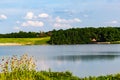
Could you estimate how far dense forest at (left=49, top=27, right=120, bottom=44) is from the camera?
469 feet

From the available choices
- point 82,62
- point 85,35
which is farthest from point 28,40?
point 82,62

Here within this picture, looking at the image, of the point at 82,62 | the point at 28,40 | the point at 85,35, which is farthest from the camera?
the point at 28,40

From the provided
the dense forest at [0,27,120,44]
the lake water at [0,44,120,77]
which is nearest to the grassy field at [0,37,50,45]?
the dense forest at [0,27,120,44]

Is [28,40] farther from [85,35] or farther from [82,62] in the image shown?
[82,62]

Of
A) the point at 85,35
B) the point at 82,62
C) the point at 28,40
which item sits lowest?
the point at 82,62

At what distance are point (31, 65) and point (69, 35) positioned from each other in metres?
130

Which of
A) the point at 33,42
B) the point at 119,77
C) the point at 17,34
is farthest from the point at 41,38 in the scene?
the point at 119,77

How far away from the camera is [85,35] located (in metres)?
144

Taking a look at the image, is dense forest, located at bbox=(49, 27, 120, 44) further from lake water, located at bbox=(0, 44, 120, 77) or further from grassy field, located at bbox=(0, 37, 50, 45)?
lake water, located at bbox=(0, 44, 120, 77)

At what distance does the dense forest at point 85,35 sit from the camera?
143 m

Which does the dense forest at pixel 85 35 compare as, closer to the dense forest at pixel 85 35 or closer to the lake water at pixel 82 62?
the dense forest at pixel 85 35

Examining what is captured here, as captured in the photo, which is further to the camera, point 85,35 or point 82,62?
point 85,35

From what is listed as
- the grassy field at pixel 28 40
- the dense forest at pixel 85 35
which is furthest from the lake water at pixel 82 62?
the grassy field at pixel 28 40

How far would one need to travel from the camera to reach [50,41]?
483 feet
